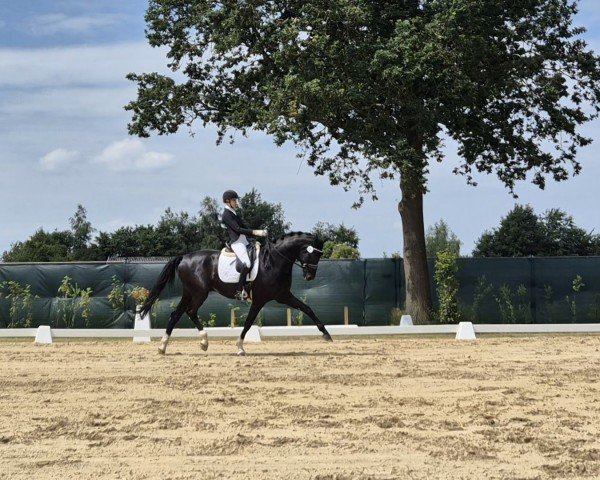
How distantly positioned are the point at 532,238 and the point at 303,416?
67.4 metres

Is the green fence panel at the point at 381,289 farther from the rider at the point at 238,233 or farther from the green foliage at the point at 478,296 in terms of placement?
the rider at the point at 238,233

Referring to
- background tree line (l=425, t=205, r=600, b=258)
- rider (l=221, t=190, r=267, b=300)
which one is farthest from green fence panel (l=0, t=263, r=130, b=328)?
background tree line (l=425, t=205, r=600, b=258)

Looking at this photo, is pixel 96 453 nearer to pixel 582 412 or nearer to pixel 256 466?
pixel 256 466

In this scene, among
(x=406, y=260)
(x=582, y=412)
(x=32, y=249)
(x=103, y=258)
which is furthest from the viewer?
(x=103, y=258)

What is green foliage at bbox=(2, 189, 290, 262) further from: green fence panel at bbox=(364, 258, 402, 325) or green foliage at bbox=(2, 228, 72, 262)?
green fence panel at bbox=(364, 258, 402, 325)

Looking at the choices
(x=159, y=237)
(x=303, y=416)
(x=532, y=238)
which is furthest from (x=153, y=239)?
(x=303, y=416)

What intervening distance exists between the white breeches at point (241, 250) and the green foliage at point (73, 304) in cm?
1200

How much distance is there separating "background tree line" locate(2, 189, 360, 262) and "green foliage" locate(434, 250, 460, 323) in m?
48.8

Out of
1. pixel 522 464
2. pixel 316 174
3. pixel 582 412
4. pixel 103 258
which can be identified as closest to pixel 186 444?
pixel 522 464

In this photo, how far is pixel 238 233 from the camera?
1769cm

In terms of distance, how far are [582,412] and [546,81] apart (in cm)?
2180

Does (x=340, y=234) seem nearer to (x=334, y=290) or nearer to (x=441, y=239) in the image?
(x=441, y=239)

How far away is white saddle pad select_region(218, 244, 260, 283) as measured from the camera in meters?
18.0

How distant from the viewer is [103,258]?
8756 cm
